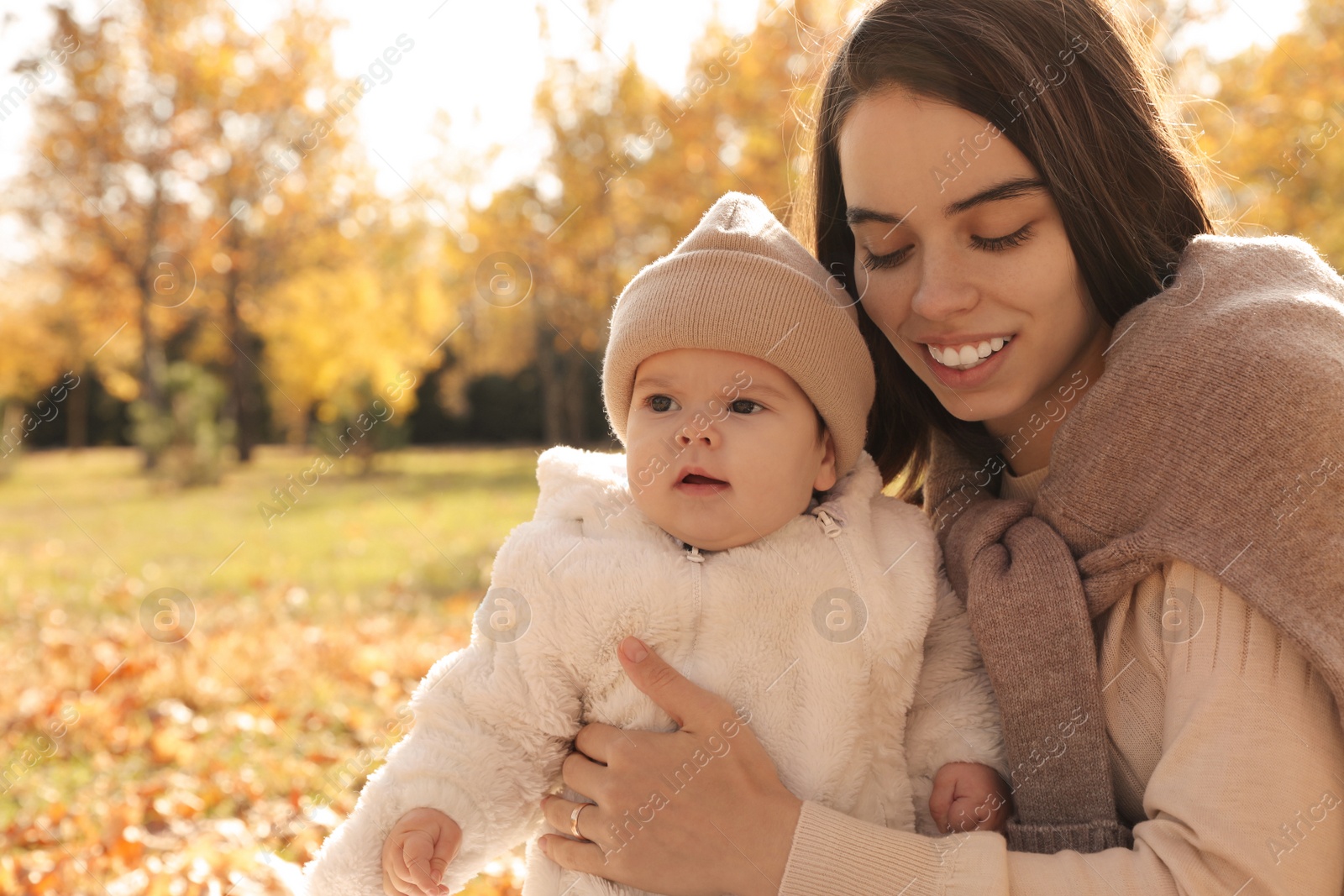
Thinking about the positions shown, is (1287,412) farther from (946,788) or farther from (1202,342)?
(946,788)

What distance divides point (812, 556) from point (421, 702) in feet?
2.84

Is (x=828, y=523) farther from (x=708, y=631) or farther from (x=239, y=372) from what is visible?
(x=239, y=372)

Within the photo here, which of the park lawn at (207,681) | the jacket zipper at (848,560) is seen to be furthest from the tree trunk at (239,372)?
the jacket zipper at (848,560)

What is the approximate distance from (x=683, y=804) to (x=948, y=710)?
0.61 meters

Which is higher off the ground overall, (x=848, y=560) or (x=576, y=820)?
(x=848, y=560)

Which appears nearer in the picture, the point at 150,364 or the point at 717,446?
the point at 717,446

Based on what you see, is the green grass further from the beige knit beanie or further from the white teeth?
the white teeth

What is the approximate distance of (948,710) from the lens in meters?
2.12

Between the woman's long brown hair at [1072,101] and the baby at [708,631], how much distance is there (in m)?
0.50

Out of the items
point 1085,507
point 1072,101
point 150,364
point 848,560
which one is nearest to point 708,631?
point 848,560

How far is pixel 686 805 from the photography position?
1.91 metres

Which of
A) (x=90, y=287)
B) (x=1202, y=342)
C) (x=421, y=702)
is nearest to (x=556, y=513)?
(x=421, y=702)

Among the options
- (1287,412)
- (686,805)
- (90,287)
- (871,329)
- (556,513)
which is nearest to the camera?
(1287,412)

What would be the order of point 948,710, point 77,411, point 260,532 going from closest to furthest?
point 948,710 → point 260,532 → point 77,411
